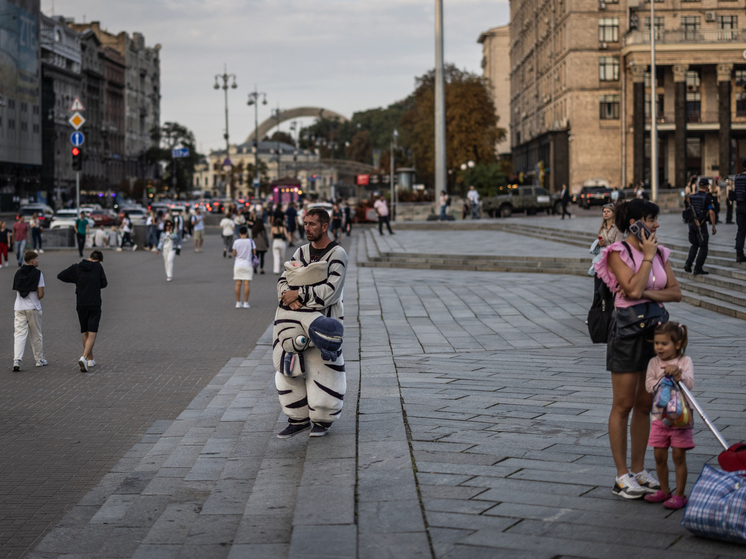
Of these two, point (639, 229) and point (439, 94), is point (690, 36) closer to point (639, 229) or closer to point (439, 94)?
point (439, 94)

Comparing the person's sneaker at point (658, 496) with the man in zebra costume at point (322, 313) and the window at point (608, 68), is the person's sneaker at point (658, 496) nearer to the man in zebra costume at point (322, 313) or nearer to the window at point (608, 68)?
the man in zebra costume at point (322, 313)

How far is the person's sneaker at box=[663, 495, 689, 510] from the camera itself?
479 cm

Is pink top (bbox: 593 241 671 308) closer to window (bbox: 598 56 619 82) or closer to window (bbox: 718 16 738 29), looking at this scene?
window (bbox: 598 56 619 82)

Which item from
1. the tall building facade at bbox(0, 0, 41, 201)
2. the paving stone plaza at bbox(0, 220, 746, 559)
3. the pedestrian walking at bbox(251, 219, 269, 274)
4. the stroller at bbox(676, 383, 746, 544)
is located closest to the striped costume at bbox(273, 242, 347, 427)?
the paving stone plaza at bbox(0, 220, 746, 559)

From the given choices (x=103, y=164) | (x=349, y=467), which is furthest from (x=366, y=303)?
(x=103, y=164)

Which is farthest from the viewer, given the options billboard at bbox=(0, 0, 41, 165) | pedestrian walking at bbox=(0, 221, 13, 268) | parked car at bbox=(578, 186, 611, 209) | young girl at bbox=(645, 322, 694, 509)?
billboard at bbox=(0, 0, 41, 165)

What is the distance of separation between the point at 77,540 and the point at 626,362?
10.7 ft

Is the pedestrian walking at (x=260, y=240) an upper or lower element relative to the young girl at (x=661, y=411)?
upper

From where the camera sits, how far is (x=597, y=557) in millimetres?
4117

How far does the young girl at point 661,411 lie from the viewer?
4688mm

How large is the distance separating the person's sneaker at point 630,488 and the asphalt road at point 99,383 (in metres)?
3.38

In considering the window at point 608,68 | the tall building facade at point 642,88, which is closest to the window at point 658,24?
the tall building facade at point 642,88

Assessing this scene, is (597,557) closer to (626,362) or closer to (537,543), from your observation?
(537,543)

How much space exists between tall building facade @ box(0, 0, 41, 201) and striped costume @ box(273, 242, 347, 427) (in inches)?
2770
